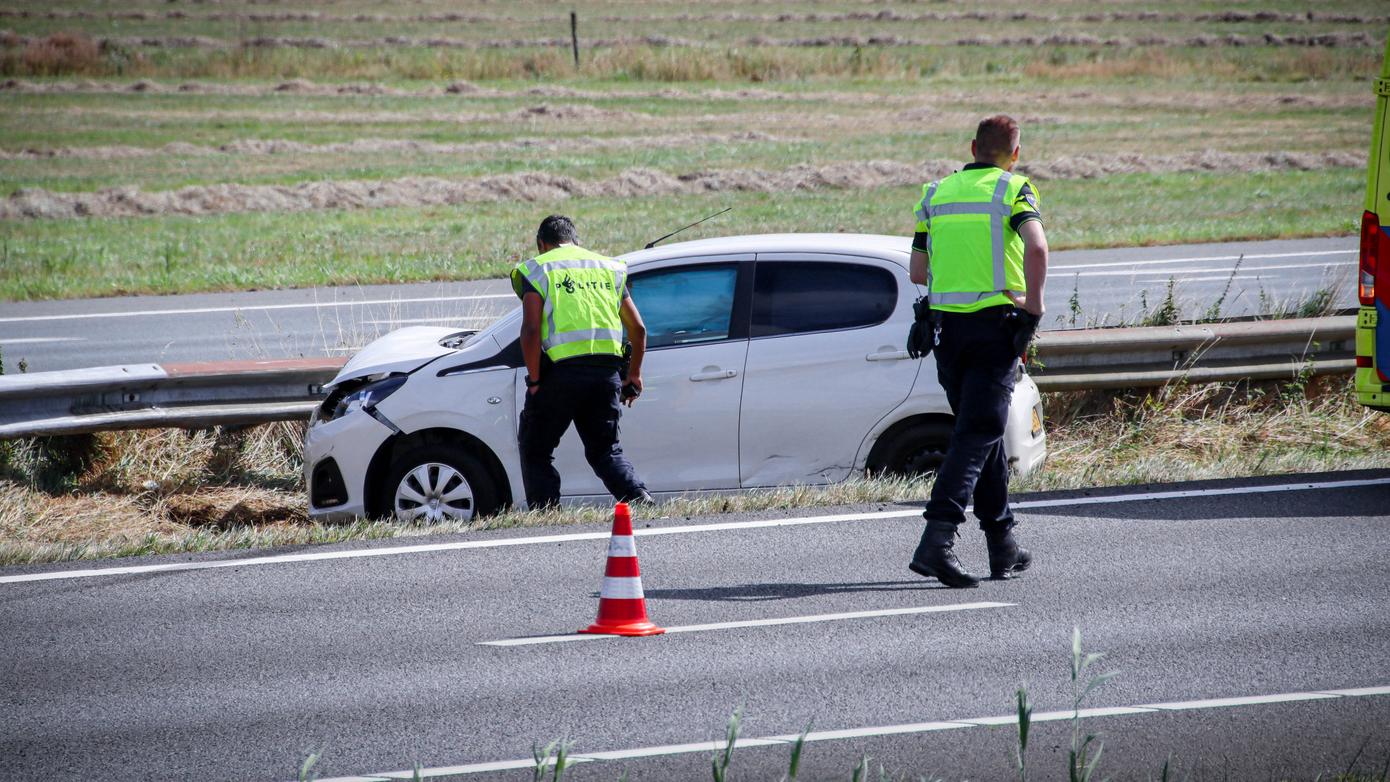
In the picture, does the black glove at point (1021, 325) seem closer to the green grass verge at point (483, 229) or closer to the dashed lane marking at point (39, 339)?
the dashed lane marking at point (39, 339)

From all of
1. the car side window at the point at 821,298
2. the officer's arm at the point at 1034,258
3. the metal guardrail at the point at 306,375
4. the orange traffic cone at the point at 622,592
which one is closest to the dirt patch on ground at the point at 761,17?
the metal guardrail at the point at 306,375

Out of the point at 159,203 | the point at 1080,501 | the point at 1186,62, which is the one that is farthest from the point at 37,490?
the point at 1186,62

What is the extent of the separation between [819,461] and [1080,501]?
1420 millimetres

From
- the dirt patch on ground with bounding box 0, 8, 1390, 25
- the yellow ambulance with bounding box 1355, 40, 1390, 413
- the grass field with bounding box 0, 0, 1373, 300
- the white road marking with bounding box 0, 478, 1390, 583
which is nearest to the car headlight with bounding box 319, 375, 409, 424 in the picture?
the white road marking with bounding box 0, 478, 1390, 583

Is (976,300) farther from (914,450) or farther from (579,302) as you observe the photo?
(579,302)

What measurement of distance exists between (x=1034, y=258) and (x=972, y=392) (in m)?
0.64

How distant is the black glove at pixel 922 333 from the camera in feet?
21.6

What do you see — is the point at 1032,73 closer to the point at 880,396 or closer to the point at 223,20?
the point at 223,20

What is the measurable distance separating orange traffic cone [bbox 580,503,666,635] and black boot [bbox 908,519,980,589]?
1.17m

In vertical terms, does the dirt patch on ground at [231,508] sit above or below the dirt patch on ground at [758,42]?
below

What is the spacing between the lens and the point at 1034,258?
616 centimetres

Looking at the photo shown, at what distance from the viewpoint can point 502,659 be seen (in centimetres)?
588

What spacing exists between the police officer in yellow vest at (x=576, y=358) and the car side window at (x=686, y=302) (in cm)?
44

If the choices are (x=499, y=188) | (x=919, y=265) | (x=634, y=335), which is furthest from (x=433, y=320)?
(x=499, y=188)
